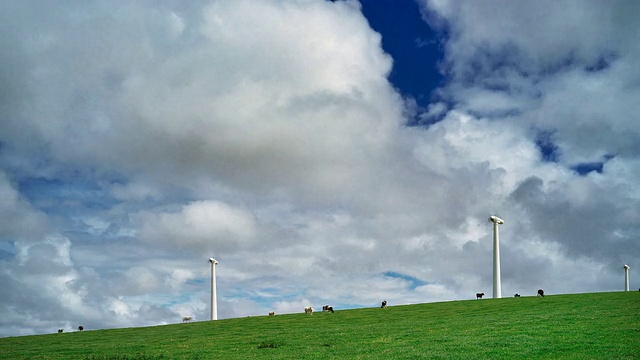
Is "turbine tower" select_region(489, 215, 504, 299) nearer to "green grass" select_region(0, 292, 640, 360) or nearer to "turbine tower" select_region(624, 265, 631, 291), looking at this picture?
"green grass" select_region(0, 292, 640, 360)

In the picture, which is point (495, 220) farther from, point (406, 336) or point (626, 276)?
point (406, 336)

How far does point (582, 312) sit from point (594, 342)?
16.4 m

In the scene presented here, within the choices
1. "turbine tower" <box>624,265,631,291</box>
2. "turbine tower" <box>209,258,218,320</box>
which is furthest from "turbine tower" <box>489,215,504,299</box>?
"turbine tower" <box>209,258,218,320</box>

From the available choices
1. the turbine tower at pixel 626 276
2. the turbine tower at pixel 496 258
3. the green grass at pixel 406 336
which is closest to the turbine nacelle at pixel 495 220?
the turbine tower at pixel 496 258

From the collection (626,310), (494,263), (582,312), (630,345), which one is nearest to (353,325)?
(582,312)

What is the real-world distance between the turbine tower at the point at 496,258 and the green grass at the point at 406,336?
20355 millimetres

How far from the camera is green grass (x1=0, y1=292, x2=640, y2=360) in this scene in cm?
3416

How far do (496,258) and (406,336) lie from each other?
2185 inches

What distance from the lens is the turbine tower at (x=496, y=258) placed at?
88.8 meters

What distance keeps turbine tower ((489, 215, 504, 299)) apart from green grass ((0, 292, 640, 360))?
20355mm

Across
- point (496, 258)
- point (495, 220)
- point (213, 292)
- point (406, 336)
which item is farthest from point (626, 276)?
point (406, 336)

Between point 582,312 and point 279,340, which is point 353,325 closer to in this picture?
point 279,340

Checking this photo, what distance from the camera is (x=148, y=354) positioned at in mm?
43062

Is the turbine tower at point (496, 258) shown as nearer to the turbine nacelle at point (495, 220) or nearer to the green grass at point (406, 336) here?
the turbine nacelle at point (495, 220)
